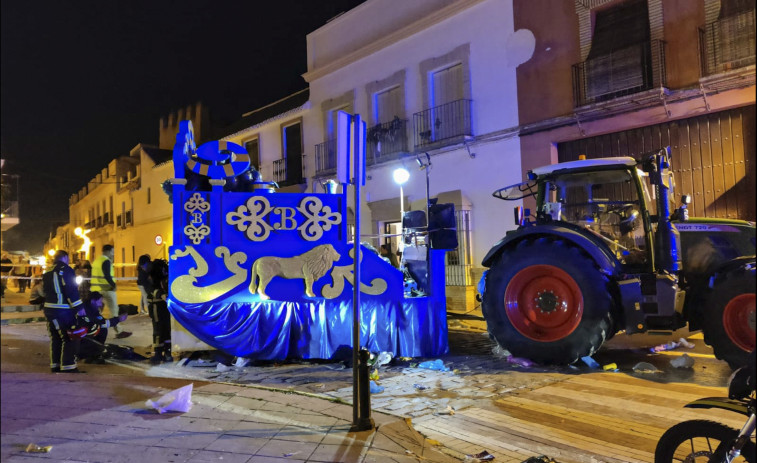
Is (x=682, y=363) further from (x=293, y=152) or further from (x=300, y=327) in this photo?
(x=293, y=152)

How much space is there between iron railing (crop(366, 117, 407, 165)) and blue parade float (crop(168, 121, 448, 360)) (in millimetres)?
8396

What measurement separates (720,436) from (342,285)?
212 inches

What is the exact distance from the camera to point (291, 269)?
25.6 ft

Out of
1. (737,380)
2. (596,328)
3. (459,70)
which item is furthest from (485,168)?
(737,380)

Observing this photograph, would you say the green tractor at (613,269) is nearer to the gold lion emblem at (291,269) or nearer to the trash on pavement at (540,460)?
Result: the gold lion emblem at (291,269)

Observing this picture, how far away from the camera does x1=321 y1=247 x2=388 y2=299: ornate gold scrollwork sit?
25.3ft

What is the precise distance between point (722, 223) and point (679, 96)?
487cm

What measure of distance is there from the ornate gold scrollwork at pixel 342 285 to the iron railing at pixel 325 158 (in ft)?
35.2

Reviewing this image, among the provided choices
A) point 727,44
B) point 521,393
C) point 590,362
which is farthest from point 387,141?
point 521,393

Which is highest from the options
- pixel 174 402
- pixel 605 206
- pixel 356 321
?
pixel 605 206

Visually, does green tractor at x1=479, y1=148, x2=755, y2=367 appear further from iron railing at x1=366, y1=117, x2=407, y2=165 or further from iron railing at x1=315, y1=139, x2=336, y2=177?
iron railing at x1=315, y1=139, x2=336, y2=177

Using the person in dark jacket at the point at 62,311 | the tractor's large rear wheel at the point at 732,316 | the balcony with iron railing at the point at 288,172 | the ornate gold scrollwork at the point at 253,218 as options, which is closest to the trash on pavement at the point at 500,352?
the tractor's large rear wheel at the point at 732,316

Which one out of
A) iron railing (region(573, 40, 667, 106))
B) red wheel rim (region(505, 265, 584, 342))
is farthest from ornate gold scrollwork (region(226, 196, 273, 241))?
iron railing (region(573, 40, 667, 106))

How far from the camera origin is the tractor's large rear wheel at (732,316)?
19.7 feet
